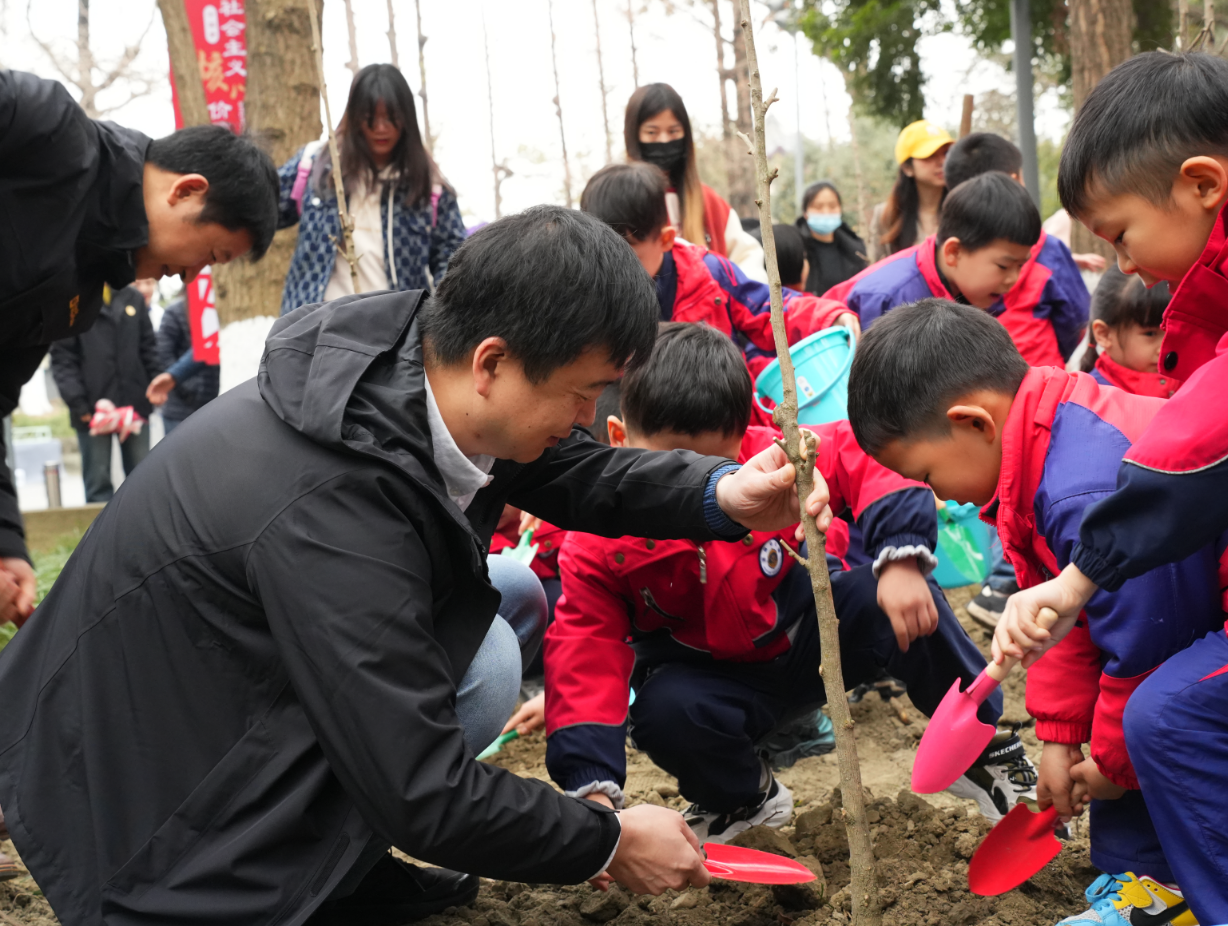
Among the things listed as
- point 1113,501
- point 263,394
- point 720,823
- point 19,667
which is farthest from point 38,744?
point 1113,501

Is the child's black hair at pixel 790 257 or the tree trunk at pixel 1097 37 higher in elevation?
the tree trunk at pixel 1097 37

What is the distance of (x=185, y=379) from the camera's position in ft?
20.4

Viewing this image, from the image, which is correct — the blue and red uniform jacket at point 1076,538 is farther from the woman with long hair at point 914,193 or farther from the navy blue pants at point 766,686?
the woman with long hair at point 914,193

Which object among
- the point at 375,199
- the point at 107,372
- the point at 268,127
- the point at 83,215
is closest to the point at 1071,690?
the point at 83,215

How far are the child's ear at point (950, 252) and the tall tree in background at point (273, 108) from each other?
9.83 feet

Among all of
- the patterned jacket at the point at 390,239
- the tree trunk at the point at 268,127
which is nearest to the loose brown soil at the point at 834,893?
the patterned jacket at the point at 390,239

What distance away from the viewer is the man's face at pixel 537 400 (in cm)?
170

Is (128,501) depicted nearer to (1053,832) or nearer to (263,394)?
(263,394)

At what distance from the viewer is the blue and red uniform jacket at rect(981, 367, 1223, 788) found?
1719 mm

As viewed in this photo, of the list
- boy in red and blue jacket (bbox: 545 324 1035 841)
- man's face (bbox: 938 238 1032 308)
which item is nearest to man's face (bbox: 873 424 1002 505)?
boy in red and blue jacket (bbox: 545 324 1035 841)

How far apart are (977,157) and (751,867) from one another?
12.3 feet

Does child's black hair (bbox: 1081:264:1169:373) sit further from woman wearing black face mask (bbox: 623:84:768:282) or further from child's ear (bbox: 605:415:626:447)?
child's ear (bbox: 605:415:626:447)

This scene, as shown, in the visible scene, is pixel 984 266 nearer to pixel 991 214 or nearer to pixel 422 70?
pixel 991 214

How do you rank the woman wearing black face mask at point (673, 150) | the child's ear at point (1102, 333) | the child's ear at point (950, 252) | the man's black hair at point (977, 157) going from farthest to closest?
the man's black hair at point (977, 157) < the woman wearing black face mask at point (673, 150) < the child's ear at point (950, 252) < the child's ear at point (1102, 333)
